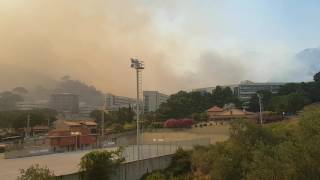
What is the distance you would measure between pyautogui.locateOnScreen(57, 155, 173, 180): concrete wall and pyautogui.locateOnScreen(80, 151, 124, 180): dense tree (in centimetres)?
95

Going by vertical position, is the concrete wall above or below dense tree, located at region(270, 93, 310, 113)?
below

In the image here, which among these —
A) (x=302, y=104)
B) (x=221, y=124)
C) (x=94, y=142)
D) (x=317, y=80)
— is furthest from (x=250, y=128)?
(x=317, y=80)

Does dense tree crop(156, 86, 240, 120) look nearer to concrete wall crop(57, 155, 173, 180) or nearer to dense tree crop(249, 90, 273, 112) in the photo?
dense tree crop(249, 90, 273, 112)

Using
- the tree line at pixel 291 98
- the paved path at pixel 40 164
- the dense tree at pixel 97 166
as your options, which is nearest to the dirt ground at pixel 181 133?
the tree line at pixel 291 98

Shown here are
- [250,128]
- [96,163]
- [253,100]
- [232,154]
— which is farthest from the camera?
[253,100]

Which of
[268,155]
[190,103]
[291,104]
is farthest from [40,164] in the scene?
[190,103]

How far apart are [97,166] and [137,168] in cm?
782

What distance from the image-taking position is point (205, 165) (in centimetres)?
3709

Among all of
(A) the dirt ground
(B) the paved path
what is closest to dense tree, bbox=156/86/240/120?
(A) the dirt ground

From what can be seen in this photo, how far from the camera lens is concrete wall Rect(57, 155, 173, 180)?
37.9 meters

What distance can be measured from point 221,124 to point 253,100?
44865 mm

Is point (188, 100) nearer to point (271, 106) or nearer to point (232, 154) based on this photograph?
point (271, 106)

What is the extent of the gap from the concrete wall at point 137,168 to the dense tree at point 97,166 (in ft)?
3.11

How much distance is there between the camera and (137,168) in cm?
4262
